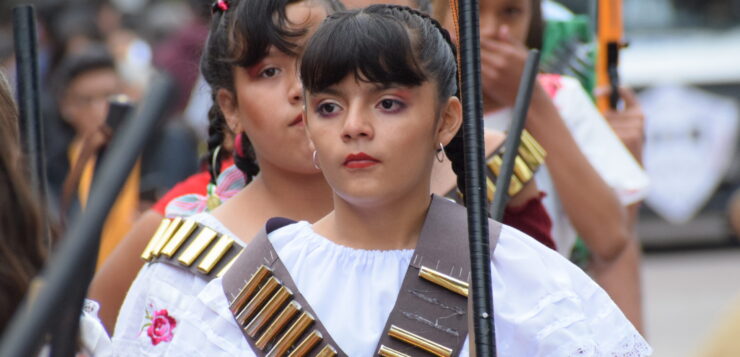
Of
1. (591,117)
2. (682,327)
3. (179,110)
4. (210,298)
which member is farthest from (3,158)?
(682,327)

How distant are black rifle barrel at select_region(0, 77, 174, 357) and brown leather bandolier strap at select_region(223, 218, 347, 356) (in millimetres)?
822

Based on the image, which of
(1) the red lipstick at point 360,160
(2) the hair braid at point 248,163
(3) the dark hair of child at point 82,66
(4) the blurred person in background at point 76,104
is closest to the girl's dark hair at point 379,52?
(1) the red lipstick at point 360,160

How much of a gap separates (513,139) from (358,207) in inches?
20.7

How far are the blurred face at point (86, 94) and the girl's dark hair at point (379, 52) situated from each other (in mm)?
4507

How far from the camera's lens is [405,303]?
2691 mm

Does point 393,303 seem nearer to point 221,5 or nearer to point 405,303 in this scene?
point 405,303

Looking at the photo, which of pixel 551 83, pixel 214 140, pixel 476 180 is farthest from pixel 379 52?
pixel 551 83

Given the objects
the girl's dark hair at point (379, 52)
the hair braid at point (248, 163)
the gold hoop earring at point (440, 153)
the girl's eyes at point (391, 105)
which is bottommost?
the hair braid at point (248, 163)

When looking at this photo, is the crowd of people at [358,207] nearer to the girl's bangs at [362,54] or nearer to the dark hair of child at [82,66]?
the girl's bangs at [362,54]

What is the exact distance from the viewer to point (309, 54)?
2.76 metres

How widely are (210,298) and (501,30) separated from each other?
52.9 inches

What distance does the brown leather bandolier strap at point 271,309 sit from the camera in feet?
8.89

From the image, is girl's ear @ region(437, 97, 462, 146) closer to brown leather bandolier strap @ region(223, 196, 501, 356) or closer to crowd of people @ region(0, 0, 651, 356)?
crowd of people @ region(0, 0, 651, 356)

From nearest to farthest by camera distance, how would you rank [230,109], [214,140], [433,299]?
[433,299] < [230,109] < [214,140]
